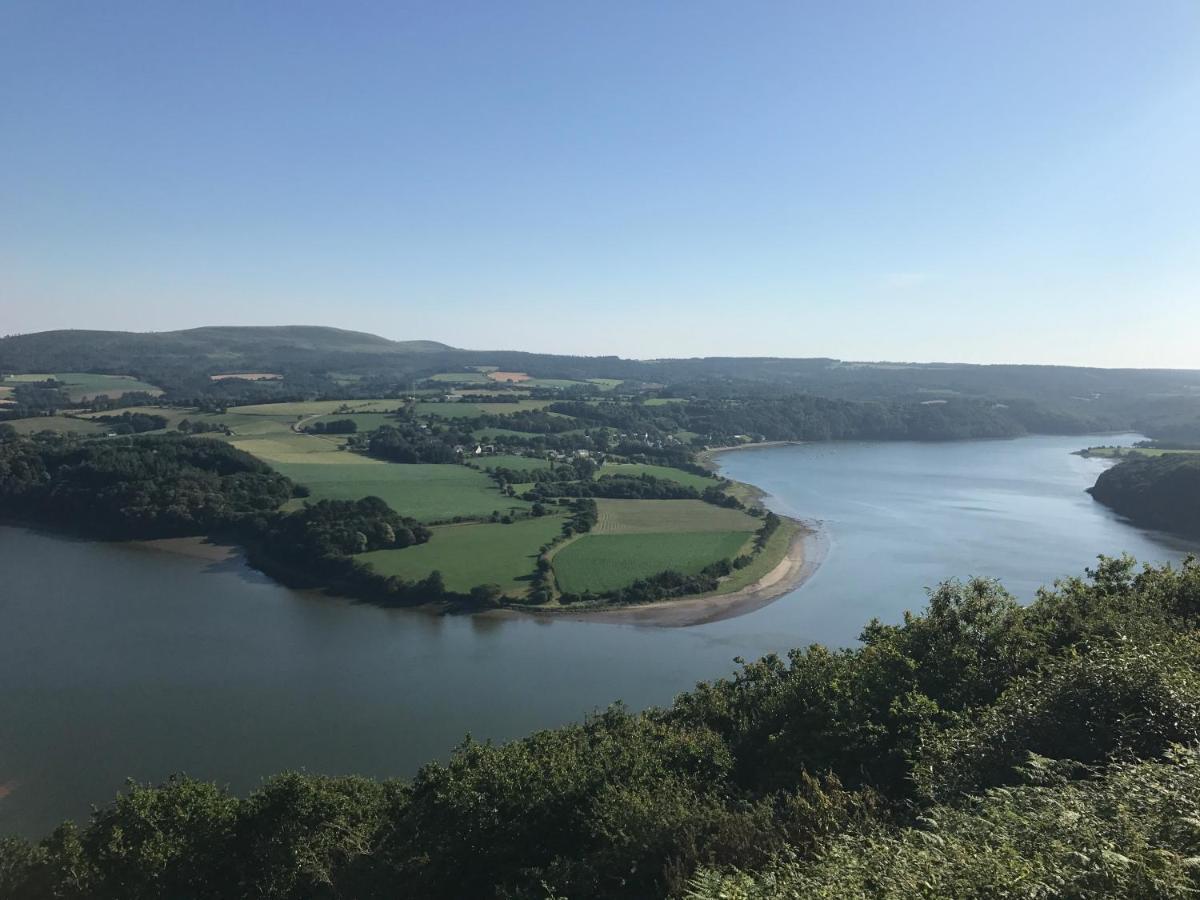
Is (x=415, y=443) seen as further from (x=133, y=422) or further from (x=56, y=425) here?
(x=56, y=425)

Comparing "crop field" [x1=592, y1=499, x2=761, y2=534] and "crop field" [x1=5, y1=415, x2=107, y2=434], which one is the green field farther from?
"crop field" [x1=592, y1=499, x2=761, y2=534]

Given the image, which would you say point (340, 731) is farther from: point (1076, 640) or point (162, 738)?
point (1076, 640)

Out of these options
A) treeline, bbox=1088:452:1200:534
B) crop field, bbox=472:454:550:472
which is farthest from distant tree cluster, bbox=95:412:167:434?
treeline, bbox=1088:452:1200:534

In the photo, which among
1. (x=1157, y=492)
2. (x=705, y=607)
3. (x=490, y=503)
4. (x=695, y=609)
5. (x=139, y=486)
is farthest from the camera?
(x=1157, y=492)

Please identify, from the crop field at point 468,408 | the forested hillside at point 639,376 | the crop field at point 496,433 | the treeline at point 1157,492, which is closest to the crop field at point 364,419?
the crop field at point 468,408

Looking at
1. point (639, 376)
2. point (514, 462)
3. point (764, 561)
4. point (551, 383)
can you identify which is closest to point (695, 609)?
point (764, 561)

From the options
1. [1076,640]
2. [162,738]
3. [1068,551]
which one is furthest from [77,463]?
[1068,551]
